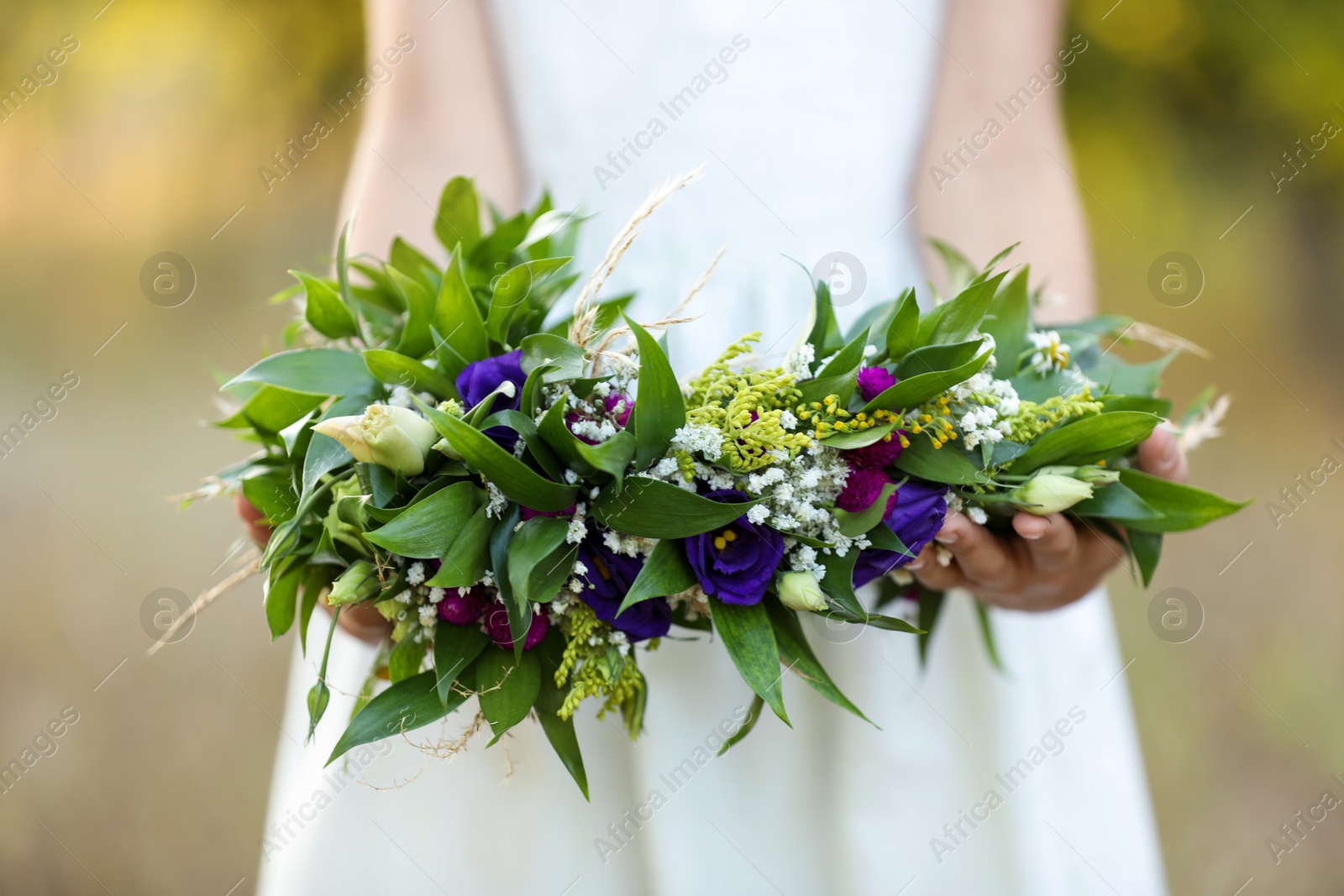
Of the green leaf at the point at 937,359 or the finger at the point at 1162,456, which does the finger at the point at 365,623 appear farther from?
the finger at the point at 1162,456

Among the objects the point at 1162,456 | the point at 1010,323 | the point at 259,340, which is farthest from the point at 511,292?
the point at 259,340

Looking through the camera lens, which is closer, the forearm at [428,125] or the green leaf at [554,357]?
the green leaf at [554,357]

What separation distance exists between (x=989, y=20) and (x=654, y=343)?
0.65 meters

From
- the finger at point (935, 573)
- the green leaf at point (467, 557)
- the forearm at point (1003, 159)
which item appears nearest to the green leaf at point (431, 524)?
the green leaf at point (467, 557)

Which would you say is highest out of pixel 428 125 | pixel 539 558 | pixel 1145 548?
pixel 428 125

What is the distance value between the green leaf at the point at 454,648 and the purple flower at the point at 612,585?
71 millimetres

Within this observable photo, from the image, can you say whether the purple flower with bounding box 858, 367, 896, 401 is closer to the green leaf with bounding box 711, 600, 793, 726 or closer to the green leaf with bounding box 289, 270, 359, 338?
the green leaf with bounding box 711, 600, 793, 726

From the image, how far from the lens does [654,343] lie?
0.45m

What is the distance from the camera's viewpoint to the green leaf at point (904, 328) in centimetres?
53

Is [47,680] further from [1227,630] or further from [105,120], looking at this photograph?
[1227,630]

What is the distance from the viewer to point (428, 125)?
33.0 inches

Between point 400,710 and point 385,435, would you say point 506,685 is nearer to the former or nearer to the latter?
point 400,710

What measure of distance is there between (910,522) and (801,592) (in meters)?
0.09

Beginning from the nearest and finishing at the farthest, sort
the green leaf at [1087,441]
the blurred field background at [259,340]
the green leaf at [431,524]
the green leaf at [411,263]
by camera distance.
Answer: the green leaf at [431,524]
the green leaf at [1087,441]
the green leaf at [411,263]
the blurred field background at [259,340]
